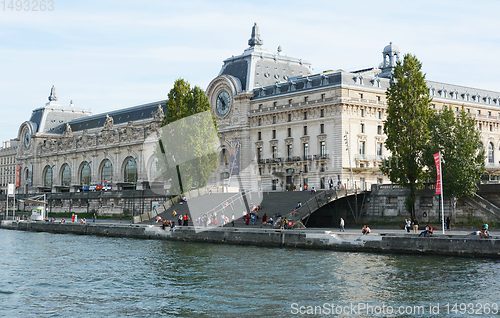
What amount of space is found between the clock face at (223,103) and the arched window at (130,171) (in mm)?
22422

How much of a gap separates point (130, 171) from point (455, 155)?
233ft

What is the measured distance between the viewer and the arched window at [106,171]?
121 m

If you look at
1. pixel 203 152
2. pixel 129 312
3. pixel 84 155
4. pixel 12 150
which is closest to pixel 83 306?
pixel 129 312

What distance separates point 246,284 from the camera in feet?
108

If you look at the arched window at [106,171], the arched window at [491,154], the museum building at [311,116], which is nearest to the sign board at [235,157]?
the museum building at [311,116]

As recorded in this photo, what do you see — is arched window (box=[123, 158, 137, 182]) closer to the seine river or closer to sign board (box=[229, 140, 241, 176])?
sign board (box=[229, 140, 241, 176])

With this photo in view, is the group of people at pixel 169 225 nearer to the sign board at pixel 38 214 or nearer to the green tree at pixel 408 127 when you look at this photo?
the green tree at pixel 408 127

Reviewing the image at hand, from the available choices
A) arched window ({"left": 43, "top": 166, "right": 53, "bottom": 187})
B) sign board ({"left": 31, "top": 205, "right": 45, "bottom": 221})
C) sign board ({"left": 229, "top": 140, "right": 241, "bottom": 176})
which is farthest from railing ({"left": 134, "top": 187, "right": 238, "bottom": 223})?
arched window ({"left": 43, "top": 166, "right": 53, "bottom": 187})

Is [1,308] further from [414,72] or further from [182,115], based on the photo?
[182,115]

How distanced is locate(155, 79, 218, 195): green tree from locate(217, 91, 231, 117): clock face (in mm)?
18032

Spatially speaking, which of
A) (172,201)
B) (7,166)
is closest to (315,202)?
(172,201)

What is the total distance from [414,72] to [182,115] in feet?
103

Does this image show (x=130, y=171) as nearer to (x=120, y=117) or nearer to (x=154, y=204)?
(x=120, y=117)

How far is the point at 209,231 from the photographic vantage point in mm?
55969
